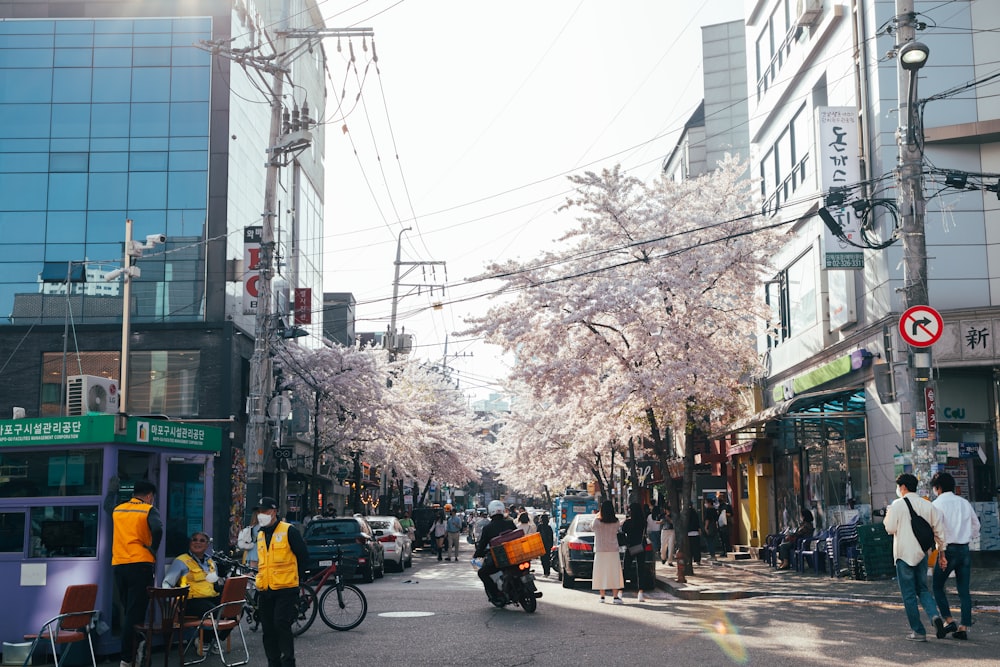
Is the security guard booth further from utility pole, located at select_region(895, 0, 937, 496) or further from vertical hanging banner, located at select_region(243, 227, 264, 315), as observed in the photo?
vertical hanging banner, located at select_region(243, 227, 264, 315)

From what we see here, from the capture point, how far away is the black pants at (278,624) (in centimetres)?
1035

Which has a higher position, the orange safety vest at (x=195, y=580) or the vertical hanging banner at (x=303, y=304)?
the vertical hanging banner at (x=303, y=304)

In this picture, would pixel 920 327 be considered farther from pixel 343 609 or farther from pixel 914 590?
pixel 343 609

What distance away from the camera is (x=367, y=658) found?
1177cm

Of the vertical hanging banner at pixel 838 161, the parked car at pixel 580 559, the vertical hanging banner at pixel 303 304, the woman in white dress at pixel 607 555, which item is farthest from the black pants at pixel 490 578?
the vertical hanging banner at pixel 303 304

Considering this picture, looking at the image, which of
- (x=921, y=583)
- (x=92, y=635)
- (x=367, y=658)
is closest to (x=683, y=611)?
(x=921, y=583)

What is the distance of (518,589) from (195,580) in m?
6.09

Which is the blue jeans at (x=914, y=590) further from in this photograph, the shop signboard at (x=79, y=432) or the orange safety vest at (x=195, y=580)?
the shop signboard at (x=79, y=432)

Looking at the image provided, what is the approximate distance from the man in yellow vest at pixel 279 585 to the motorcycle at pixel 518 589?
663 centimetres

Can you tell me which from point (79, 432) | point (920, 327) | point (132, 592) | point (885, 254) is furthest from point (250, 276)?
point (920, 327)

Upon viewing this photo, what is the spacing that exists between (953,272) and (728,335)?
23.3 feet

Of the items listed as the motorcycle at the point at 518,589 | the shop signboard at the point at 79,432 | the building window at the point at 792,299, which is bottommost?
the motorcycle at the point at 518,589

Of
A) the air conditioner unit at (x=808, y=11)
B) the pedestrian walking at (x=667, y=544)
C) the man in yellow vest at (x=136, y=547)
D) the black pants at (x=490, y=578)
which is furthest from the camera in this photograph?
the pedestrian walking at (x=667, y=544)

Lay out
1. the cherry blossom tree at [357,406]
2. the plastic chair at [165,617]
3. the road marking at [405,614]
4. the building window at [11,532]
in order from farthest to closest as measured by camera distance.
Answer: the cherry blossom tree at [357,406]
the road marking at [405,614]
the building window at [11,532]
the plastic chair at [165,617]
